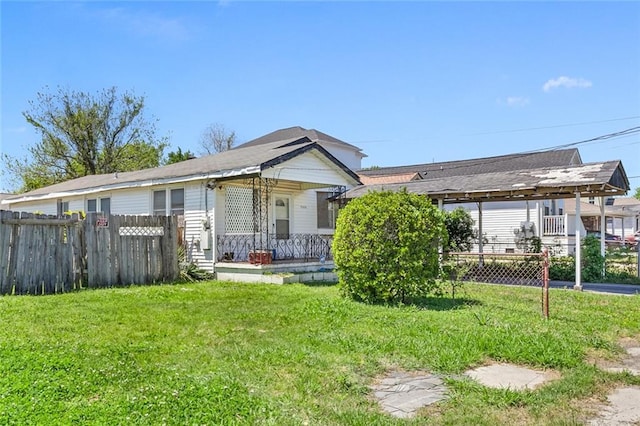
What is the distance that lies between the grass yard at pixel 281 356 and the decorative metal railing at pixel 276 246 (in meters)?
4.66

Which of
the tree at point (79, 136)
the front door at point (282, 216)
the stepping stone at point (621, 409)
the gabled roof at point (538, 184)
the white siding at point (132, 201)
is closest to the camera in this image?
the stepping stone at point (621, 409)

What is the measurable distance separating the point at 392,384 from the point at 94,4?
10936 millimetres

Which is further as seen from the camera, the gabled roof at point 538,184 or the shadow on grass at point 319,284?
the shadow on grass at point 319,284

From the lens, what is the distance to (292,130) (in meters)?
33.9

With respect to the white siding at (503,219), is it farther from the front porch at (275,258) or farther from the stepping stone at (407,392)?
the stepping stone at (407,392)

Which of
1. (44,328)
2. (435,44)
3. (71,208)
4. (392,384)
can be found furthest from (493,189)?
(71,208)

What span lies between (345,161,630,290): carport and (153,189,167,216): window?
6.73 meters

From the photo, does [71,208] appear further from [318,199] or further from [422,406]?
[422,406]

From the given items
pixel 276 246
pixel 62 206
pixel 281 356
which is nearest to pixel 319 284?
pixel 276 246

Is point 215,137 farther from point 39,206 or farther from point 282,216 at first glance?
point 282,216

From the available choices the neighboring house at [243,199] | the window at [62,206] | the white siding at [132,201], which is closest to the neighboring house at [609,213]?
the neighboring house at [243,199]

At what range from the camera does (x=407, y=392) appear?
401 cm

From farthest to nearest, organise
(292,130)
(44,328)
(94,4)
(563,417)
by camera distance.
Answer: (292,130) → (94,4) → (44,328) → (563,417)

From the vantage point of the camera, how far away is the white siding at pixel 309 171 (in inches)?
519
